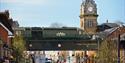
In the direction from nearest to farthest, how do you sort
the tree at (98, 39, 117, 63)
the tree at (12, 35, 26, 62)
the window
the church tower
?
the tree at (98, 39, 117, 63)
the tree at (12, 35, 26, 62)
the church tower
the window

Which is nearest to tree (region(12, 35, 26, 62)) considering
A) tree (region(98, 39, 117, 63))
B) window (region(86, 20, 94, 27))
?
tree (region(98, 39, 117, 63))

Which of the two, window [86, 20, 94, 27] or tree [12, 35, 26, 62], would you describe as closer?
tree [12, 35, 26, 62]

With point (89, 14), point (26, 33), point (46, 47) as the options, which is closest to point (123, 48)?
point (46, 47)

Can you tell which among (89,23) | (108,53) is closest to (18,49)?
(108,53)

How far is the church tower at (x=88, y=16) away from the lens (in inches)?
5974

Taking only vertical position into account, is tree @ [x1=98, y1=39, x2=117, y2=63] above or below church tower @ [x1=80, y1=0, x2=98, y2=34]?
above

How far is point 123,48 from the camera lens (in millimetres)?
77375

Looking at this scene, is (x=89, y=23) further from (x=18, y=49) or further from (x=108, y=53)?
(x=108, y=53)

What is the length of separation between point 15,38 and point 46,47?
83.1 ft

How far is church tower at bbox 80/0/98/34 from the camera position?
151750 mm

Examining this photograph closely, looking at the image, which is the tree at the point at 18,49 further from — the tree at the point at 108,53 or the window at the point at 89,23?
the window at the point at 89,23

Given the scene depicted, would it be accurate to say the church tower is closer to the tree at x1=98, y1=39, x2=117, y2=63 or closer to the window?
the window

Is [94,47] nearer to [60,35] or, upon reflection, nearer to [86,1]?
[60,35]

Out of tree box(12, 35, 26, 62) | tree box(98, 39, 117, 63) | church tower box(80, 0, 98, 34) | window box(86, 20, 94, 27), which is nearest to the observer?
tree box(98, 39, 117, 63)
